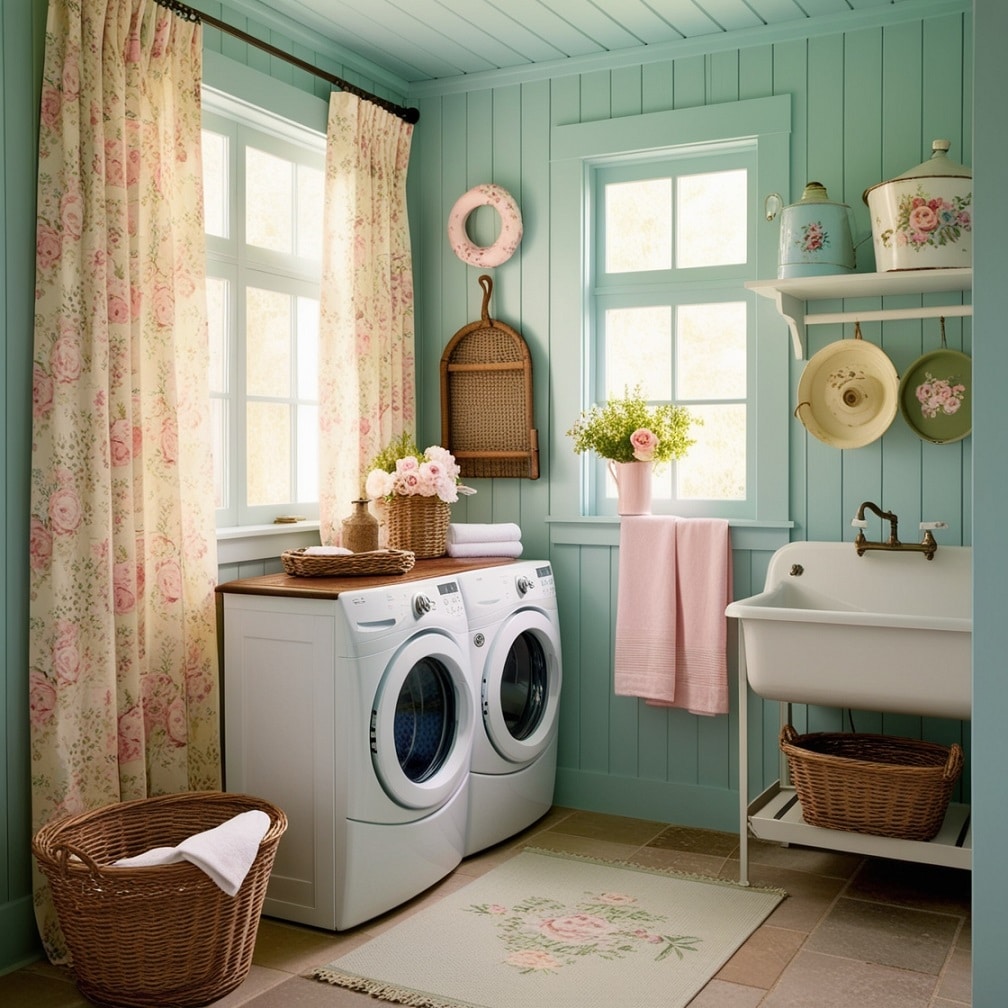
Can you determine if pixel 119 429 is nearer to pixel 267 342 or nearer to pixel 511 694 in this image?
pixel 267 342

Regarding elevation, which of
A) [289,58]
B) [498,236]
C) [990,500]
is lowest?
[990,500]

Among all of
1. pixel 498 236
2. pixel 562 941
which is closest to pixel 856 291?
pixel 498 236

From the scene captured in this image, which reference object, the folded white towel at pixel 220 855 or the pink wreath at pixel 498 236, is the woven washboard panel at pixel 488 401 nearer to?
the pink wreath at pixel 498 236

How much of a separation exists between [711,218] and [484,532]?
4.13 feet

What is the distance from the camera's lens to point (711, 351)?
3.67 meters

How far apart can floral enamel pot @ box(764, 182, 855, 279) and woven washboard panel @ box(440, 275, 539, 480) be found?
100cm

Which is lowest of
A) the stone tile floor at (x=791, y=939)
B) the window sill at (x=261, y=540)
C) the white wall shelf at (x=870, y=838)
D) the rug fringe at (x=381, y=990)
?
the stone tile floor at (x=791, y=939)

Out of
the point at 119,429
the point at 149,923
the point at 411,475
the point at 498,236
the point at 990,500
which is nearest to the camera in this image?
the point at 990,500

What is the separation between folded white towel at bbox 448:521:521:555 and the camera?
141 inches

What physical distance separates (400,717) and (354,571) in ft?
1.35

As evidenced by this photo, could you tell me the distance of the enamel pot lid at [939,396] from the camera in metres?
3.16

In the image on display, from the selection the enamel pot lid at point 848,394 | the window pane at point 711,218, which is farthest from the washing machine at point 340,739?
the window pane at point 711,218

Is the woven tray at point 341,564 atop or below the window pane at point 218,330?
below

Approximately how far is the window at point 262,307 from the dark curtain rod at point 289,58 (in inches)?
6.9
